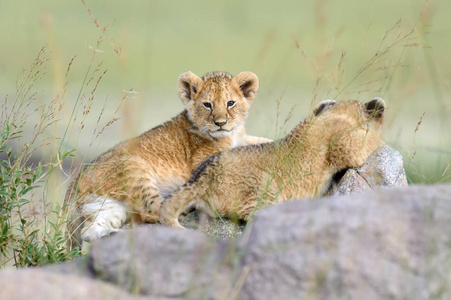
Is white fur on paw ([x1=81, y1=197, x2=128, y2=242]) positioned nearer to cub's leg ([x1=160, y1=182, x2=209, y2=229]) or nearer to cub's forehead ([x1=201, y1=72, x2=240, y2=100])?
cub's leg ([x1=160, y1=182, x2=209, y2=229])

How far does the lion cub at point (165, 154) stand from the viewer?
6.77 meters

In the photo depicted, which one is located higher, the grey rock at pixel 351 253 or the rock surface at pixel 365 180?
the grey rock at pixel 351 253

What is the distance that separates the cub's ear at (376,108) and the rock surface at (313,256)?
311 centimetres

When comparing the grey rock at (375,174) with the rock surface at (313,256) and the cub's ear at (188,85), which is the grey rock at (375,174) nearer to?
the cub's ear at (188,85)

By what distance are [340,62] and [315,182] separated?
1225 mm

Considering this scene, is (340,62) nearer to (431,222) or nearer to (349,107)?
(349,107)

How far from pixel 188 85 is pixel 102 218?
216 cm

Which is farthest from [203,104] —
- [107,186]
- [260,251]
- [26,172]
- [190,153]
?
[260,251]

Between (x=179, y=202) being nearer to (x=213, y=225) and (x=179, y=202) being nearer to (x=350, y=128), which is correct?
(x=213, y=225)

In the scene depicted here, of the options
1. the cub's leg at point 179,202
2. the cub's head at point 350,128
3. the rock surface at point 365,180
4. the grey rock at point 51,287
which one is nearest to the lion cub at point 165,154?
the cub's leg at point 179,202

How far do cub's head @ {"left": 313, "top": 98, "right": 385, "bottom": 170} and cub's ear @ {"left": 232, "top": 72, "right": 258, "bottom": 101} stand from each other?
1155 millimetres

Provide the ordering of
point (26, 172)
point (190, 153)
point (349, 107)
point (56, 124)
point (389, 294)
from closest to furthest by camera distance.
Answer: point (389, 294) < point (26, 172) < point (56, 124) < point (349, 107) < point (190, 153)

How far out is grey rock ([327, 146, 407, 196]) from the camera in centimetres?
640

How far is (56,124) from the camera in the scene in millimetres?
6086
